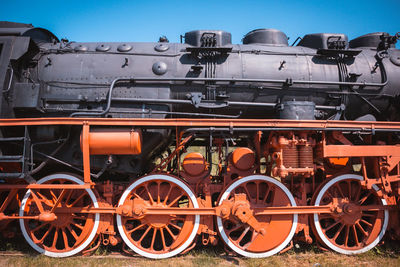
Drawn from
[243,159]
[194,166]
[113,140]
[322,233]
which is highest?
[113,140]

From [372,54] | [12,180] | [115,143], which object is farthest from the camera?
[372,54]

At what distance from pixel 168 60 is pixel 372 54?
3.52 meters

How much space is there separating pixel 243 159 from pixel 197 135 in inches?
33.3

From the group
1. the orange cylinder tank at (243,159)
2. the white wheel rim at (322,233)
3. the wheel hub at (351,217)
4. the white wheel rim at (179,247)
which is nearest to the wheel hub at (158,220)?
the white wheel rim at (179,247)

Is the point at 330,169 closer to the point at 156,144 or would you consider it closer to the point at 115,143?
the point at 156,144

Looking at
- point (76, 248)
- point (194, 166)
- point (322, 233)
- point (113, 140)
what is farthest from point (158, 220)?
point (322, 233)

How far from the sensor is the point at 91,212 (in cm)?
363

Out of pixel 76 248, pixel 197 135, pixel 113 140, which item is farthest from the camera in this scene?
pixel 197 135

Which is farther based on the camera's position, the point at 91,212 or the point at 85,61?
the point at 85,61

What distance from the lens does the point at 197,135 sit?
13.4 feet

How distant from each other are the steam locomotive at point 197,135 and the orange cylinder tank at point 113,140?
14mm

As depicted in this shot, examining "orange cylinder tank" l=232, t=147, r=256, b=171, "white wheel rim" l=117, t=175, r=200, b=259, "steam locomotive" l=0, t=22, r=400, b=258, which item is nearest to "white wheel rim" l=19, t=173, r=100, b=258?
"steam locomotive" l=0, t=22, r=400, b=258

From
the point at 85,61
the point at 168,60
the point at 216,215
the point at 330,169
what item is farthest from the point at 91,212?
the point at 330,169

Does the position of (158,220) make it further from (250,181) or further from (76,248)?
(250,181)
